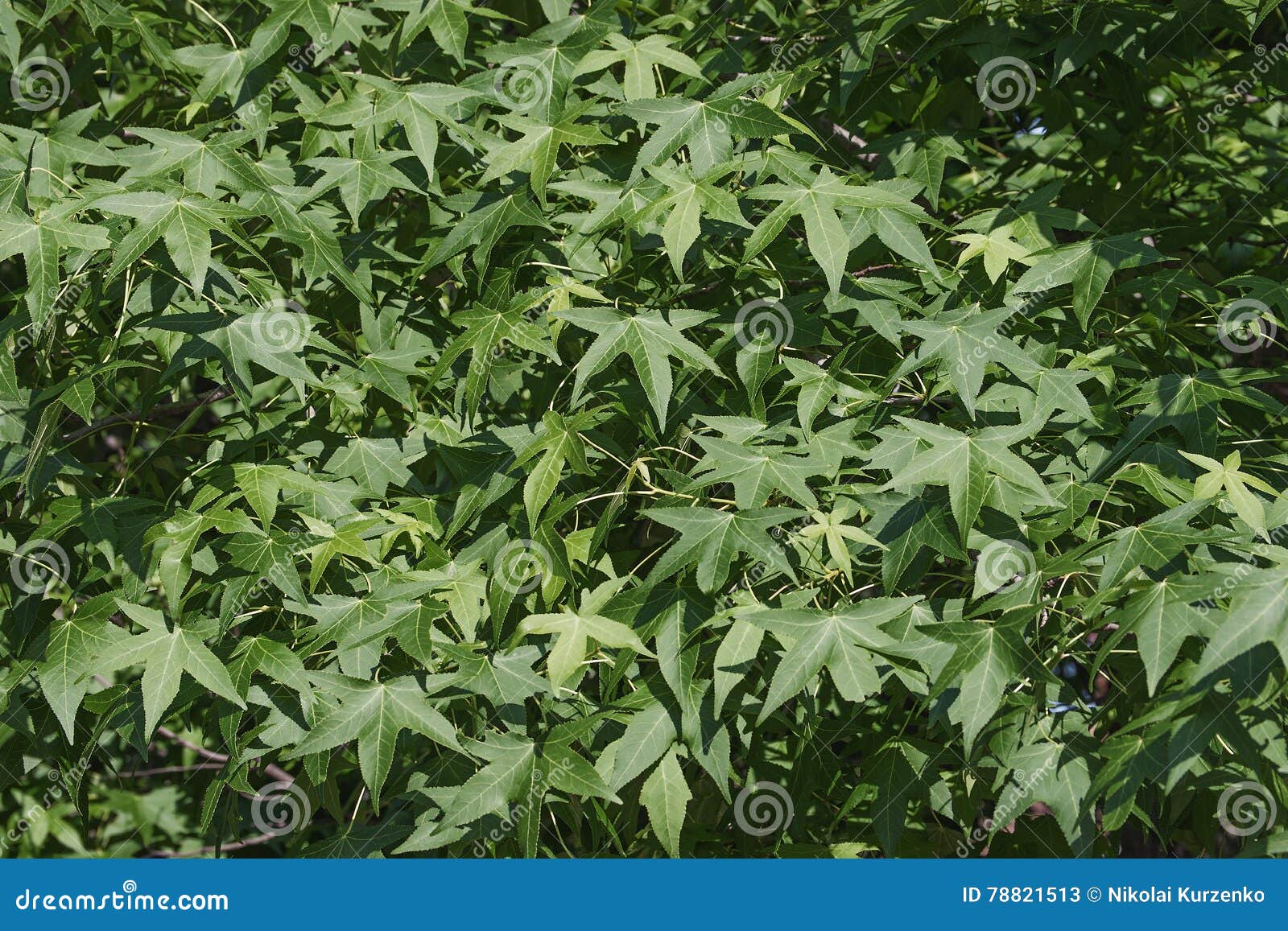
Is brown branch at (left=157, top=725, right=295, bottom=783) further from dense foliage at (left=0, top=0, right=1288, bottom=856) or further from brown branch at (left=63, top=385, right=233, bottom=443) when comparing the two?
brown branch at (left=63, top=385, right=233, bottom=443)

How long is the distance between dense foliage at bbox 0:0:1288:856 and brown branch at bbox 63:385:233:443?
0.02 meters

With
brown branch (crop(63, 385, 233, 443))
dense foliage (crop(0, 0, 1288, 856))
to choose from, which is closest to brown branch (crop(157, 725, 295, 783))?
dense foliage (crop(0, 0, 1288, 856))

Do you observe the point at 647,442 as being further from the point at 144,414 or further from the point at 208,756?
the point at 208,756

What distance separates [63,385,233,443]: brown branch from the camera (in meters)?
2.96

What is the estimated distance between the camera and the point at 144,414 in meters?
2.92

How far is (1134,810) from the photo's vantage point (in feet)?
7.34

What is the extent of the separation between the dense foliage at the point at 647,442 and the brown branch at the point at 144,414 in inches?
0.8

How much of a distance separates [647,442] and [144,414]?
138 cm

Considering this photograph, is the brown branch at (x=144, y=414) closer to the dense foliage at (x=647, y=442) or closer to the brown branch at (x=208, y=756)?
the dense foliage at (x=647, y=442)

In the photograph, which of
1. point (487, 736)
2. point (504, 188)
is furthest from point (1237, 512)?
point (504, 188)

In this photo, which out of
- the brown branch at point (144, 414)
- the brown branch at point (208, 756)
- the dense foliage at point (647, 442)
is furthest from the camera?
the brown branch at point (208, 756)

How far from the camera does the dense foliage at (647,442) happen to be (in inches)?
89.3

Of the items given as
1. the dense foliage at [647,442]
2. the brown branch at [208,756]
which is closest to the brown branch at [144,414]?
the dense foliage at [647,442]

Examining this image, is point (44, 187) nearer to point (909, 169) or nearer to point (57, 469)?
point (57, 469)
